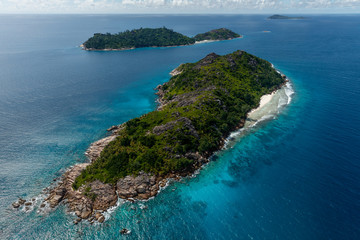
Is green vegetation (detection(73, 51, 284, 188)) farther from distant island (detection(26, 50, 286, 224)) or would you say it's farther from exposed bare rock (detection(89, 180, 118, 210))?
exposed bare rock (detection(89, 180, 118, 210))

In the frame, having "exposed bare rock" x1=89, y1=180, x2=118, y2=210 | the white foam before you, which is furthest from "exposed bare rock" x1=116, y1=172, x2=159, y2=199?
the white foam

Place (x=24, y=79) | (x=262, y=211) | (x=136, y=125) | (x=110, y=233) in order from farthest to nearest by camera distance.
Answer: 1. (x=24, y=79)
2. (x=136, y=125)
3. (x=262, y=211)
4. (x=110, y=233)

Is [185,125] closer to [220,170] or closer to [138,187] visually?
[220,170]

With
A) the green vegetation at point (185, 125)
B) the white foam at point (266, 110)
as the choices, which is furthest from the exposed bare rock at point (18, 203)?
the white foam at point (266, 110)

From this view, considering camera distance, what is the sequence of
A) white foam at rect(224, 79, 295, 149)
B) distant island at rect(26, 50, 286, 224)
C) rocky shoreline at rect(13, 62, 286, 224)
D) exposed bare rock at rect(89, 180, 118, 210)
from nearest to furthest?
rocky shoreline at rect(13, 62, 286, 224) < exposed bare rock at rect(89, 180, 118, 210) < distant island at rect(26, 50, 286, 224) < white foam at rect(224, 79, 295, 149)

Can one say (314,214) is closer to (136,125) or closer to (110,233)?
(110,233)

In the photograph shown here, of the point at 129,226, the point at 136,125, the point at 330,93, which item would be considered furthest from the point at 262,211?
the point at 330,93

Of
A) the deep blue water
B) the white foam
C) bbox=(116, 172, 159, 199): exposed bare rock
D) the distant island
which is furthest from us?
the white foam

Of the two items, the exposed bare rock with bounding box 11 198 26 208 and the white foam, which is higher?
the white foam
